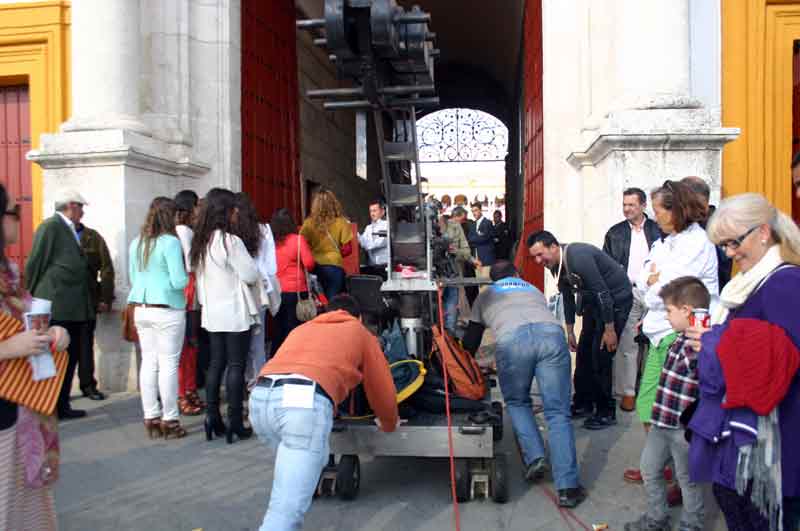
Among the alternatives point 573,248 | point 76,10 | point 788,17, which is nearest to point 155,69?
point 76,10

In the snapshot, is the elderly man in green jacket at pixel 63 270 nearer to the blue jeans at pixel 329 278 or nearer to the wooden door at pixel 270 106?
the blue jeans at pixel 329 278

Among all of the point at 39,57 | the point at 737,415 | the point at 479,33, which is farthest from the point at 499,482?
the point at 479,33

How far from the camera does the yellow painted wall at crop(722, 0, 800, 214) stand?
7238 mm

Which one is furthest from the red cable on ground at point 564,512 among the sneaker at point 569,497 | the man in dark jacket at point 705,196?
the man in dark jacket at point 705,196

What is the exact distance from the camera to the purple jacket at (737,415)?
2.43 metres

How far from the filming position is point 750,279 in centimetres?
258

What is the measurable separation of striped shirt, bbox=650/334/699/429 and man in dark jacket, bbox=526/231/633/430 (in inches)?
61.9

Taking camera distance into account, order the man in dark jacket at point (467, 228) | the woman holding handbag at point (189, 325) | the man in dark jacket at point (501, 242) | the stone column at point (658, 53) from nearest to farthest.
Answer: the woman holding handbag at point (189, 325) → the stone column at point (658, 53) → the man in dark jacket at point (467, 228) → the man in dark jacket at point (501, 242)

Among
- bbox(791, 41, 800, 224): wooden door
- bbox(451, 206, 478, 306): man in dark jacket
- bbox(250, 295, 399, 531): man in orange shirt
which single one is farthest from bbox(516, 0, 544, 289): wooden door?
bbox(250, 295, 399, 531): man in orange shirt

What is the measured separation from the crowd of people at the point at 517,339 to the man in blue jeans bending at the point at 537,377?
0.04 feet

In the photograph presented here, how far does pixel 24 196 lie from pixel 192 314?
392 centimetres

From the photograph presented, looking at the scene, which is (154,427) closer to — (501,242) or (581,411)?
(581,411)

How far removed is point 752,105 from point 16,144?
825cm

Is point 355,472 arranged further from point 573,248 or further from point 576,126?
point 576,126
